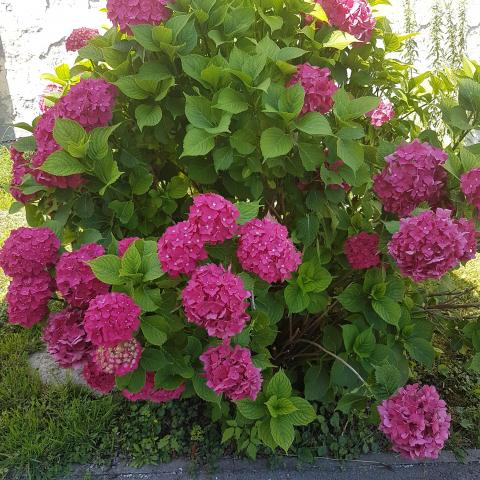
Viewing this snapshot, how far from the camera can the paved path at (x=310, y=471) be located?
2.04 metres

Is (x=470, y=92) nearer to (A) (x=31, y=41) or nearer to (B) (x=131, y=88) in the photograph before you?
(B) (x=131, y=88)

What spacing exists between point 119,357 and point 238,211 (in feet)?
1.61

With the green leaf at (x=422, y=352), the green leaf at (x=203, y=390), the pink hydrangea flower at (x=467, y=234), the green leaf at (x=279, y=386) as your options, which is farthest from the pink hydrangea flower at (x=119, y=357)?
the green leaf at (x=422, y=352)

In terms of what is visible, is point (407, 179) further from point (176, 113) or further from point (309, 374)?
point (309, 374)

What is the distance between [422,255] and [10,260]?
1.13 metres

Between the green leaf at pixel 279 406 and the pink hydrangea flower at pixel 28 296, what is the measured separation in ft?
2.38

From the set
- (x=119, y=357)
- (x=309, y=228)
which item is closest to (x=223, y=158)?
(x=309, y=228)

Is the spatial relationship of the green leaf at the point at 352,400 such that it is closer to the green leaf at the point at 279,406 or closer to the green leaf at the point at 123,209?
the green leaf at the point at 279,406

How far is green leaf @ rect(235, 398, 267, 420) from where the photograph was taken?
166cm

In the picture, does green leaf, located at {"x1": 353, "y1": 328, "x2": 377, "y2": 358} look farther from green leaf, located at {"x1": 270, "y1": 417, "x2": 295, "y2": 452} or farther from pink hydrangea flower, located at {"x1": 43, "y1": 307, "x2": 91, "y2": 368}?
pink hydrangea flower, located at {"x1": 43, "y1": 307, "x2": 91, "y2": 368}

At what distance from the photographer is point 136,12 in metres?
1.64

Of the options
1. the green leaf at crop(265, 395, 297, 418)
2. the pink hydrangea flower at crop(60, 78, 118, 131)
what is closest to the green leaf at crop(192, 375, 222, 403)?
the green leaf at crop(265, 395, 297, 418)

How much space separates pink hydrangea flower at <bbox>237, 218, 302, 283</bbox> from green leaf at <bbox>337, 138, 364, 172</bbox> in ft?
0.97

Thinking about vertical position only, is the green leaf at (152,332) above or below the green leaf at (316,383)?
above
